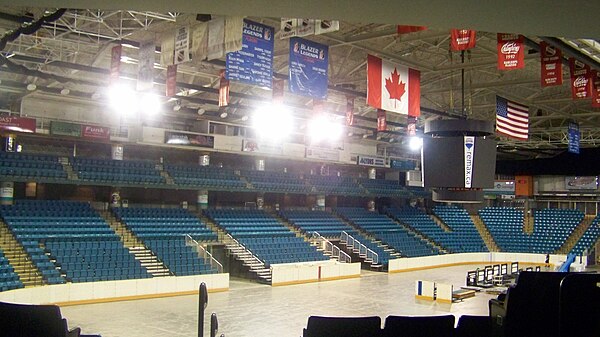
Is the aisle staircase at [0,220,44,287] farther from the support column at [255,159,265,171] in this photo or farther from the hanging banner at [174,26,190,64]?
the support column at [255,159,265,171]

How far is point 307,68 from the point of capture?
14914mm

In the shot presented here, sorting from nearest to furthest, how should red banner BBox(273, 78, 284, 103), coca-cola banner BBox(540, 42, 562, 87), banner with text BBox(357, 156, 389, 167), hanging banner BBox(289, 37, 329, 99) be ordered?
hanging banner BBox(289, 37, 329, 99) < coca-cola banner BBox(540, 42, 562, 87) < red banner BBox(273, 78, 284, 103) < banner with text BBox(357, 156, 389, 167)

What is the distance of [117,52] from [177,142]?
34.2 ft

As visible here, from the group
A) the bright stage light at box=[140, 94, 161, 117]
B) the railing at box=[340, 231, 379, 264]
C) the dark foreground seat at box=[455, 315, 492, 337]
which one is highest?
the bright stage light at box=[140, 94, 161, 117]

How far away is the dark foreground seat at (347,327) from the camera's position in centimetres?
423

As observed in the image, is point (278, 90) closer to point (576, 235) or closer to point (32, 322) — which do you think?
point (32, 322)

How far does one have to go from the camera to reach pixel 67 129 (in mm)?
23766

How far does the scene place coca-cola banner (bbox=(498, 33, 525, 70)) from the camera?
12.9m

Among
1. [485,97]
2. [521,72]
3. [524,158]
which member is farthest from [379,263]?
[524,158]

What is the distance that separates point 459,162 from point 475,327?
20.3ft

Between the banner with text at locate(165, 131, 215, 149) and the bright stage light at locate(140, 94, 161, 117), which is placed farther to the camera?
the banner with text at locate(165, 131, 215, 149)

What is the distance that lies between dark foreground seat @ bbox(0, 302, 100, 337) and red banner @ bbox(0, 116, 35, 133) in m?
20.9

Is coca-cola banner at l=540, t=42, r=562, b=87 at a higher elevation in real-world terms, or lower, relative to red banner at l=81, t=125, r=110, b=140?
higher

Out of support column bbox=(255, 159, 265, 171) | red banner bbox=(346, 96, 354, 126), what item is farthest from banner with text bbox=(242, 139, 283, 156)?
red banner bbox=(346, 96, 354, 126)
